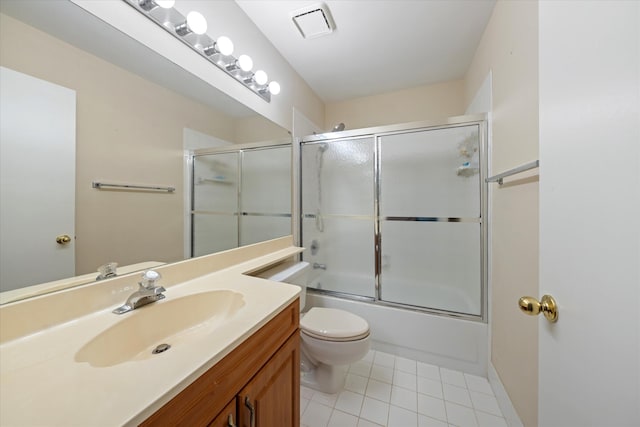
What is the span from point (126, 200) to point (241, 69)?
98 centimetres

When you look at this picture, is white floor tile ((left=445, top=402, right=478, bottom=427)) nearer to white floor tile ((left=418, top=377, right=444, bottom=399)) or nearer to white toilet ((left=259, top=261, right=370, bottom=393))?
white floor tile ((left=418, top=377, right=444, bottom=399))

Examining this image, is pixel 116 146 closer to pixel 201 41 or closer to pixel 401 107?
pixel 201 41

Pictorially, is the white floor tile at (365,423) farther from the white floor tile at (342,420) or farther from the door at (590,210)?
the door at (590,210)

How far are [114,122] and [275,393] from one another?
3.47 ft

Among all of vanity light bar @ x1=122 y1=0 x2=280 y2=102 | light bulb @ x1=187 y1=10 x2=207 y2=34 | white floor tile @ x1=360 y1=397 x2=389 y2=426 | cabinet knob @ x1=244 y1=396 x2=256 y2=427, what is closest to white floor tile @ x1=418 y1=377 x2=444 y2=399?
white floor tile @ x1=360 y1=397 x2=389 y2=426

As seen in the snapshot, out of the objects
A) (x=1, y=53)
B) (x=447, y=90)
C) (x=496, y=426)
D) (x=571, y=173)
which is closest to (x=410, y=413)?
(x=496, y=426)

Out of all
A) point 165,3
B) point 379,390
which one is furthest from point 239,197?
point 379,390

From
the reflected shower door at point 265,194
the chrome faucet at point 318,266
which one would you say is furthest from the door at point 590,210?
the chrome faucet at point 318,266

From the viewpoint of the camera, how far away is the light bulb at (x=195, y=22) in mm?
999

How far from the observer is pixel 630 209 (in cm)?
32

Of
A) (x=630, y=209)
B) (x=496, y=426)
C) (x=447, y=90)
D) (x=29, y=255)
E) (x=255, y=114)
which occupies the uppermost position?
(x=447, y=90)

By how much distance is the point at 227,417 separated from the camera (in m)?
0.54

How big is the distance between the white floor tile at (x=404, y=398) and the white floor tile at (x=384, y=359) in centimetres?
21

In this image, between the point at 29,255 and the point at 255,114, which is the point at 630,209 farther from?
the point at 255,114
